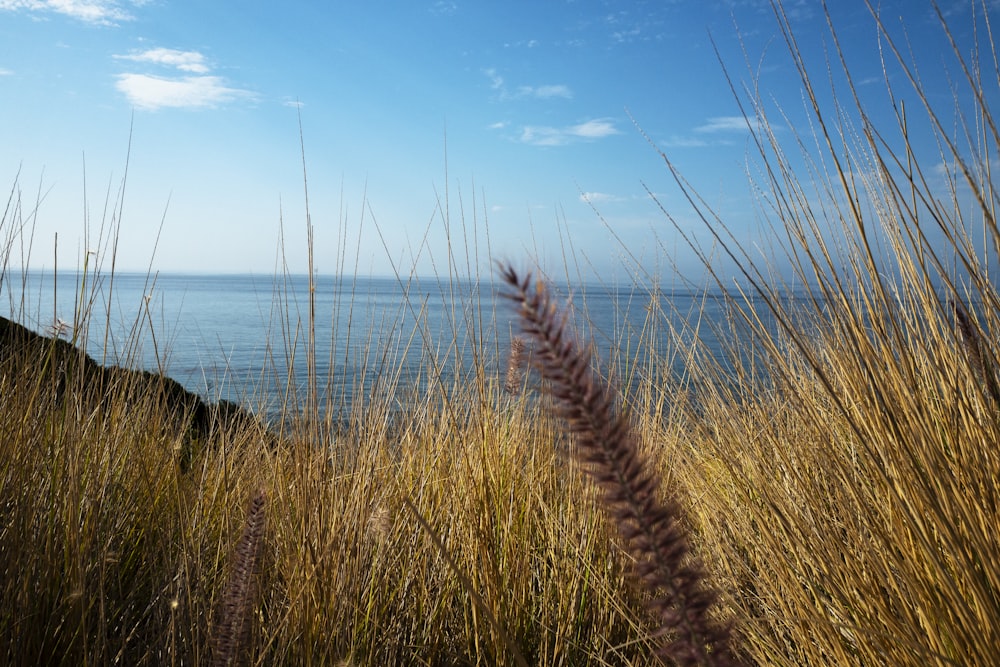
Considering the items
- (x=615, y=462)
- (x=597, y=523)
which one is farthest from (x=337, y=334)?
(x=615, y=462)

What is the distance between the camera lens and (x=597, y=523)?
1816mm

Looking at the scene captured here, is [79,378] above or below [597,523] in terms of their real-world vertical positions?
above

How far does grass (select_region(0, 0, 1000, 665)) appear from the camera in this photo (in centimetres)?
80

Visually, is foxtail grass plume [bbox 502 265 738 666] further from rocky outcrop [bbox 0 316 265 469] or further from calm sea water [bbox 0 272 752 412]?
rocky outcrop [bbox 0 316 265 469]

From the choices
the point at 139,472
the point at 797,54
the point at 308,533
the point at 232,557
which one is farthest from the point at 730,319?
the point at 139,472

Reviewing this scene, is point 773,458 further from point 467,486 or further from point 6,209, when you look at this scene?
point 6,209

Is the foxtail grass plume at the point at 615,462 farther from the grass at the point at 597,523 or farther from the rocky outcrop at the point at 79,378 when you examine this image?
the rocky outcrop at the point at 79,378

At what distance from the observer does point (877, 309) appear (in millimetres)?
1083

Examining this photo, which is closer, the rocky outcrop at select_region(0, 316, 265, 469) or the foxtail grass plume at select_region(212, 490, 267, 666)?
the foxtail grass plume at select_region(212, 490, 267, 666)

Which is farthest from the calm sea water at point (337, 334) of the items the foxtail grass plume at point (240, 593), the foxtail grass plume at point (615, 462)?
the foxtail grass plume at point (240, 593)

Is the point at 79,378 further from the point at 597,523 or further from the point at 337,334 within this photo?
the point at 597,523

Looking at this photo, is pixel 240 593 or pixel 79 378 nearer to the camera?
pixel 240 593

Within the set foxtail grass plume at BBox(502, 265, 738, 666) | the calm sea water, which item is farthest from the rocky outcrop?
foxtail grass plume at BBox(502, 265, 738, 666)

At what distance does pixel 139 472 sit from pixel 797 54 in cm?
190
